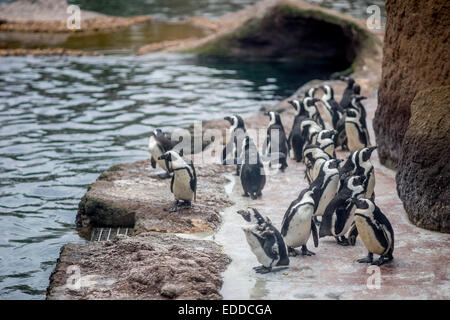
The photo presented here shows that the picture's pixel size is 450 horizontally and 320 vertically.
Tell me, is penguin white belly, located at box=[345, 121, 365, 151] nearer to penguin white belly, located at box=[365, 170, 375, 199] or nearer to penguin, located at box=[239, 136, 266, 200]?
penguin, located at box=[239, 136, 266, 200]

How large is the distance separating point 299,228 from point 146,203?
2572 millimetres

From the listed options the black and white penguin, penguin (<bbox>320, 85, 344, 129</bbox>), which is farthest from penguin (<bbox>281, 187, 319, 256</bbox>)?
penguin (<bbox>320, 85, 344, 129</bbox>)

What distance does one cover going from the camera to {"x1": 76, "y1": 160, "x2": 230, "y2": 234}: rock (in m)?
7.64

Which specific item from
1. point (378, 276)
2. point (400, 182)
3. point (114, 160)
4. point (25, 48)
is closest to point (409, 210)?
point (400, 182)

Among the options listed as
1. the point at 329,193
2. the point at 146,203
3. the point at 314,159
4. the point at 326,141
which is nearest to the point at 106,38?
the point at 326,141

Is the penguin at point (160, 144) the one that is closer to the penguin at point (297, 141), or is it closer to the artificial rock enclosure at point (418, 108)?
the penguin at point (297, 141)

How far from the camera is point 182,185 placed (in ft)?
→ 25.9

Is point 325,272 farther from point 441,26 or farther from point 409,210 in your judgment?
point 441,26

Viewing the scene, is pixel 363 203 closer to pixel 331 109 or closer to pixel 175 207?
pixel 175 207

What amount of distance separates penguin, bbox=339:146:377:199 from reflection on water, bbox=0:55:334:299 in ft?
11.5

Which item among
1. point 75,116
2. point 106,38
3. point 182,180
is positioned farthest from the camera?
point 106,38

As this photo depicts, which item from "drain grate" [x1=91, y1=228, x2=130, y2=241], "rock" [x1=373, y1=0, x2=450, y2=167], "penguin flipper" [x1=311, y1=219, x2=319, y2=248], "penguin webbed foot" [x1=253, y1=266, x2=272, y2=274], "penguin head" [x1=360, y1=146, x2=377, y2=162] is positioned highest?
"rock" [x1=373, y1=0, x2=450, y2=167]

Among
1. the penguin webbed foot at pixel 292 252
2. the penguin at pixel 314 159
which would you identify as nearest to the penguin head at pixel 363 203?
the penguin webbed foot at pixel 292 252

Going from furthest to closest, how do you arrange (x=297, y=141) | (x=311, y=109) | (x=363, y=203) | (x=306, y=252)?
(x=311, y=109) → (x=297, y=141) → (x=306, y=252) → (x=363, y=203)
